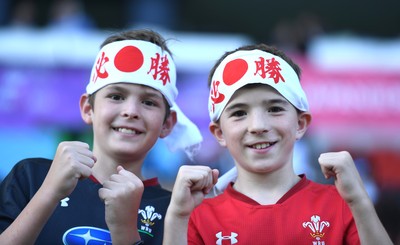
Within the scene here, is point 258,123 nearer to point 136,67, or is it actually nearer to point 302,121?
point 302,121

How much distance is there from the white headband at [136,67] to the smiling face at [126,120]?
0.04 metres

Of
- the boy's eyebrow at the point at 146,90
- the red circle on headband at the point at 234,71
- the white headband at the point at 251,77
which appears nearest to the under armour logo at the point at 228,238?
the white headband at the point at 251,77

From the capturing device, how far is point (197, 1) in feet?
35.8

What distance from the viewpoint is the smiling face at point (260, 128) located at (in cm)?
313

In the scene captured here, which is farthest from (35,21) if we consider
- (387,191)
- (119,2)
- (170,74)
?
(170,74)

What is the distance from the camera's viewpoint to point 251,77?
320cm

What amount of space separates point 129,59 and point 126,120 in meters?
0.33

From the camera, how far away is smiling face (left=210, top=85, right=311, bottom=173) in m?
3.13

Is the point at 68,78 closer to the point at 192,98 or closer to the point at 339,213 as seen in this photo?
the point at 192,98

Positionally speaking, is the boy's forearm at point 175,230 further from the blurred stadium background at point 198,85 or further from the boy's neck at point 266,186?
the blurred stadium background at point 198,85

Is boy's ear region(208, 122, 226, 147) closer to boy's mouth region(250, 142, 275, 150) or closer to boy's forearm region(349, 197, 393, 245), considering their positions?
boy's mouth region(250, 142, 275, 150)

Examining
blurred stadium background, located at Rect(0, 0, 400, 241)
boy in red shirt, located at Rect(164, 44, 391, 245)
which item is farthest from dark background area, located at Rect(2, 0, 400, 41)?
boy in red shirt, located at Rect(164, 44, 391, 245)

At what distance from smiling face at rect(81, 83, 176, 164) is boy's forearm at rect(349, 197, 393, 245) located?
1092 mm

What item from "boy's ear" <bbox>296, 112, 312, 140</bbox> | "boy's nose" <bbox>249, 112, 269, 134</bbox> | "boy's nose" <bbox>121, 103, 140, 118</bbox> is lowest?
"boy's nose" <bbox>249, 112, 269, 134</bbox>
